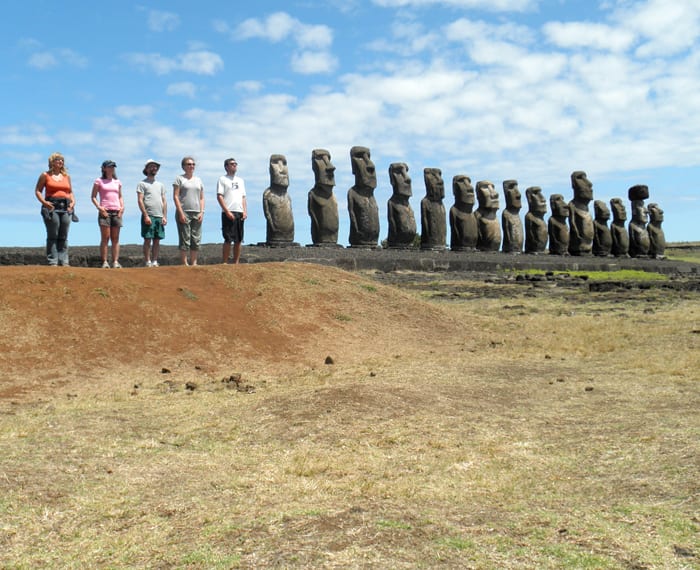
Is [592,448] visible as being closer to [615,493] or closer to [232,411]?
[615,493]

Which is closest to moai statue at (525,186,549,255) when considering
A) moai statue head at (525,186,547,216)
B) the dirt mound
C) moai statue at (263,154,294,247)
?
moai statue head at (525,186,547,216)

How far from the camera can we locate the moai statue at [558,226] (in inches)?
1256

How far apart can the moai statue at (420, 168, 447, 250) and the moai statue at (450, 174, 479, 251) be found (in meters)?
1.07

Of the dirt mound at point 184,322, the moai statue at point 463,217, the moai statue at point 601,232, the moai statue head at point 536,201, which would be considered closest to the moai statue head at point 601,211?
the moai statue at point 601,232

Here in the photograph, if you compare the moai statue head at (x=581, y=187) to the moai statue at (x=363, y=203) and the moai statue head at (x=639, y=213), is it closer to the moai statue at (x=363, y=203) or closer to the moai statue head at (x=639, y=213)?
the moai statue head at (x=639, y=213)

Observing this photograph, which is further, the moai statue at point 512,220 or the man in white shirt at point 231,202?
the moai statue at point 512,220

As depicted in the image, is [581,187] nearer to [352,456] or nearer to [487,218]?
[487,218]

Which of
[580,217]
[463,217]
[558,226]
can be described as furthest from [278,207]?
[580,217]

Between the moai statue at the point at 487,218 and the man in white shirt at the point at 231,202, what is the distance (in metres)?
17.8

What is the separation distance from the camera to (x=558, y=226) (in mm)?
32031

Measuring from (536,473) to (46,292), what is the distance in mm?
5987

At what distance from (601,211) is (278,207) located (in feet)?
58.7

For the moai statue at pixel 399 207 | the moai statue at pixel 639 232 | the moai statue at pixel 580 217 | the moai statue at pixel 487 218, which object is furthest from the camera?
the moai statue at pixel 639 232

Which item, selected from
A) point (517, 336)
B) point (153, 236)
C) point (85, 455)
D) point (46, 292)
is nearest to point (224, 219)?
point (153, 236)
